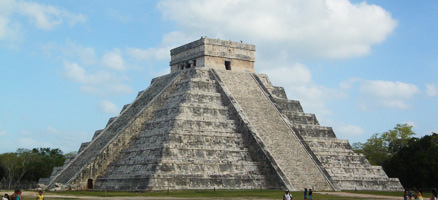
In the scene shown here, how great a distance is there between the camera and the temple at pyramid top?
40.2 meters

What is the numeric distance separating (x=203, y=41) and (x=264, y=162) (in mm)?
11384

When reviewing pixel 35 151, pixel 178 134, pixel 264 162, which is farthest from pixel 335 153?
pixel 35 151

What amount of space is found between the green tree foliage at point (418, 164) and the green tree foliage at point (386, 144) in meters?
6.25

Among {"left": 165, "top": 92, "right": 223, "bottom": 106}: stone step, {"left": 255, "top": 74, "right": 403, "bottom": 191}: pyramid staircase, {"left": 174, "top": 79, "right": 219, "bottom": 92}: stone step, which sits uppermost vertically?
{"left": 174, "top": 79, "right": 219, "bottom": 92}: stone step

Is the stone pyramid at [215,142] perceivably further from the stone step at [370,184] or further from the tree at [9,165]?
the tree at [9,165]

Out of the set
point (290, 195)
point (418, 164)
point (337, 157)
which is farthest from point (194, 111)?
point (418, 164)

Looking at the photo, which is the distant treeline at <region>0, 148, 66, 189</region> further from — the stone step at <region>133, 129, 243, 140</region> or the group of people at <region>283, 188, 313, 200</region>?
the group of people at <region>283, 188, 313, 200</region>

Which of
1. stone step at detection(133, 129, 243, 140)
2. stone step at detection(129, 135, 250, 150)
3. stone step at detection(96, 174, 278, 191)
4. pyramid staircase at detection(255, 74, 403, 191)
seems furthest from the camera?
pyramid staircase at detection(255, 74, 403, 191)

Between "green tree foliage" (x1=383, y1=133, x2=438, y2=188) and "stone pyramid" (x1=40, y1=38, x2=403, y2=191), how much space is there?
9171 mm

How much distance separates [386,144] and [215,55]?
85.8 feet

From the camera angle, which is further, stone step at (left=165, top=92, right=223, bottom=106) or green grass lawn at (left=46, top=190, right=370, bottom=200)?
stone step at (left=165, top=92, right=223, bottom=106)

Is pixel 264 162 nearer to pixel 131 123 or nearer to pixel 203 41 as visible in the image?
pixel 131 123

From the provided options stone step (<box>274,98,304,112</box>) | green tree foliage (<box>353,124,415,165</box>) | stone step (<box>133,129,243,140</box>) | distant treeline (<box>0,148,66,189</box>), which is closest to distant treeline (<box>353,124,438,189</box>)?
green tree foliage (<box>353,124,415,165</box>)

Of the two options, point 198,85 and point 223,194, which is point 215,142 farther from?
point 198,85
